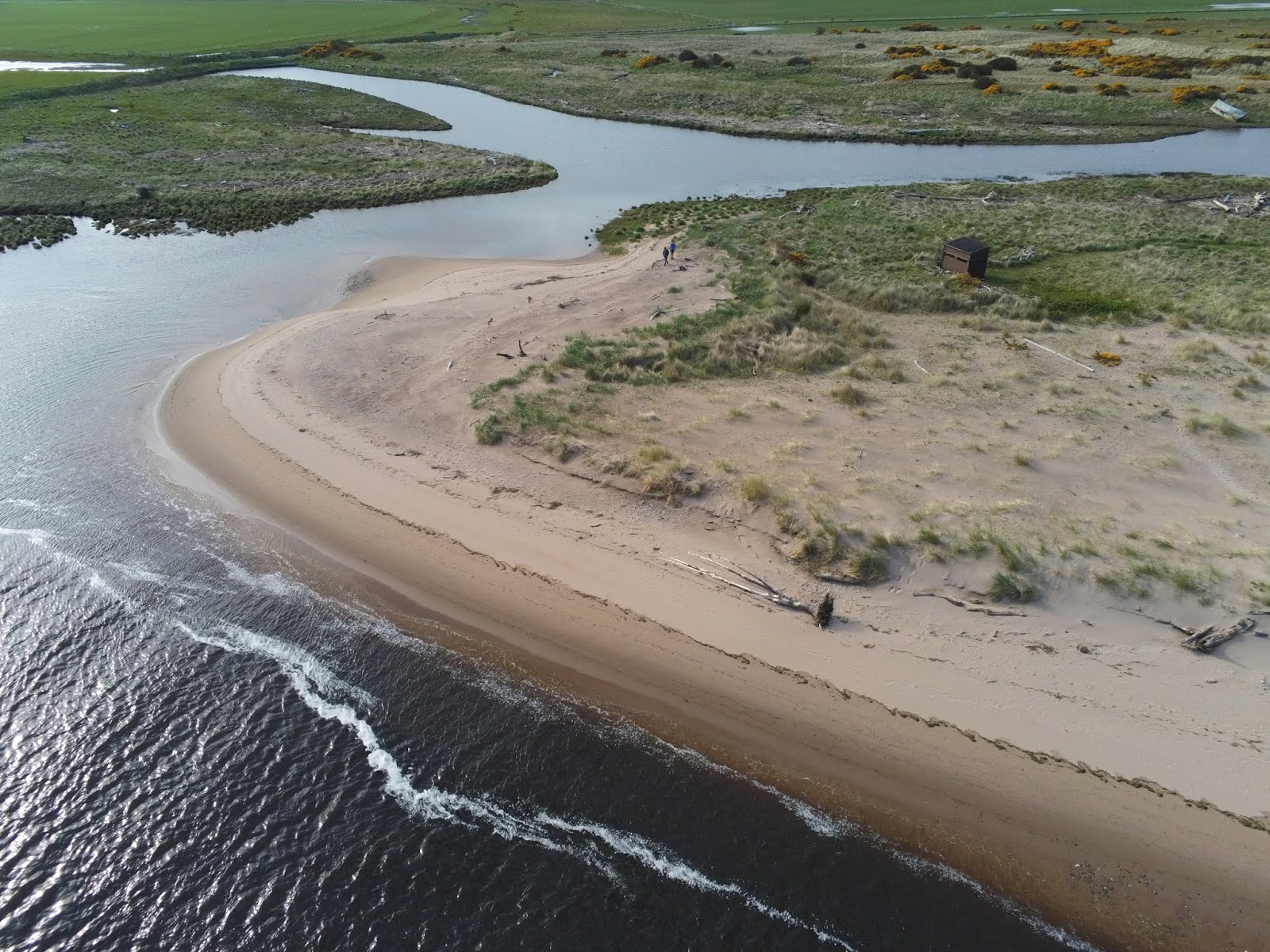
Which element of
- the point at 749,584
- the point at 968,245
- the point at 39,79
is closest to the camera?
the point at 749,584

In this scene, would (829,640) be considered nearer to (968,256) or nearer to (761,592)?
(761,592)

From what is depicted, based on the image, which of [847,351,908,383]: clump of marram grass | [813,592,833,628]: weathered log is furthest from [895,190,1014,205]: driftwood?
[813,592,833,628]: weathered log

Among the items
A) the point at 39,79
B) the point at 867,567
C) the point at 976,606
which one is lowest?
the point at 976,606

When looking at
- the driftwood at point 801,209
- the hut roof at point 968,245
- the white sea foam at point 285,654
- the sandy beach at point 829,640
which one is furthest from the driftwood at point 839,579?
the driftwood at point 801,209

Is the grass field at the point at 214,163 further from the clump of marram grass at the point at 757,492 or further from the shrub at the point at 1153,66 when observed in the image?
the shrub at the point at 1153,66

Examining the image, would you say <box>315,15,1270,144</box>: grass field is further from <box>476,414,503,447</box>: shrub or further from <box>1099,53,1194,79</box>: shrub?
<box>476,414,503,447</box>: shrub

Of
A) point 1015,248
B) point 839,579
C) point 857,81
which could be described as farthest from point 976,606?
point 857,81

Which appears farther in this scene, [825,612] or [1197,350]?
[1197,350]
